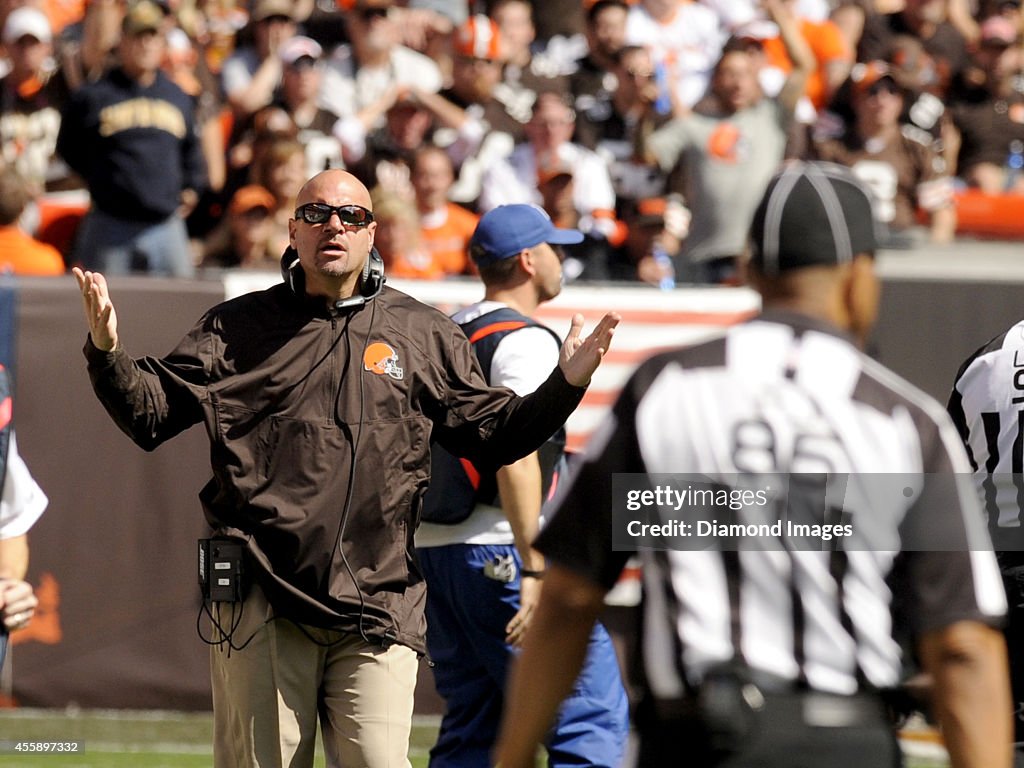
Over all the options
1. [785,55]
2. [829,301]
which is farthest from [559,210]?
[829,301]

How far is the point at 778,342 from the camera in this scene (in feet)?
9.30

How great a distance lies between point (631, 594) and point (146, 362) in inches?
147

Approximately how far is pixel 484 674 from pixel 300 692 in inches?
47.2

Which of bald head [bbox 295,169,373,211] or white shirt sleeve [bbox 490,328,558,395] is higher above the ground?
bald head [bbox 295,169,373,211]

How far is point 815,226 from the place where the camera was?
2.85 metres

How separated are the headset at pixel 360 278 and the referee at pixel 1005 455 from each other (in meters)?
1.71

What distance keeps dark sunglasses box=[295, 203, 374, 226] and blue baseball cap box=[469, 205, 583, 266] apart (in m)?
1.00

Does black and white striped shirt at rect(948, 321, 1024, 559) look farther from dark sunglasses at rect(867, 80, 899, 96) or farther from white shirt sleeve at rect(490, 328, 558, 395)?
dark sunglasses at rect(867, 80, 899, 96)

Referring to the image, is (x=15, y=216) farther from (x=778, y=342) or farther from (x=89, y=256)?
(x=778, y=342)

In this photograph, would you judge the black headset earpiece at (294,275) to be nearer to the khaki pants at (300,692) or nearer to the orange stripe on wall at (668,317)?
the khaki pants at (300,692)

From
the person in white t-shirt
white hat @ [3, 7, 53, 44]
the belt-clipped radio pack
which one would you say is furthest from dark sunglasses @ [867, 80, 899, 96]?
the person in white t-shirt

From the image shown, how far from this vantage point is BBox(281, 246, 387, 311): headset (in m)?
4.88

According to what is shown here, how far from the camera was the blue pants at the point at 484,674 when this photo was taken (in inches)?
220

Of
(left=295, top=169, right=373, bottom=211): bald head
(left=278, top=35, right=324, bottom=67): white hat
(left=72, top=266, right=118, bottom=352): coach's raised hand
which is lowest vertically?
(left=72, top=266, right=118, bottom=352): coach's raised hand
